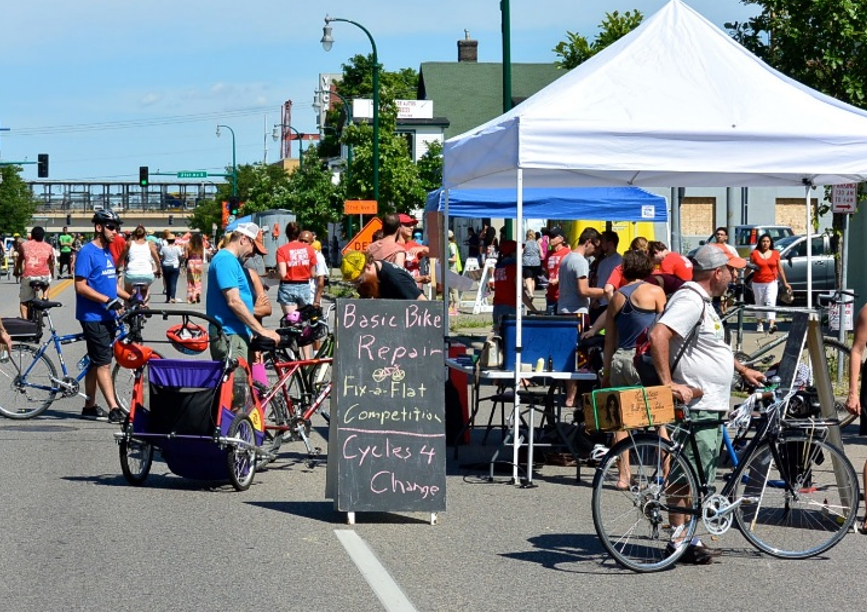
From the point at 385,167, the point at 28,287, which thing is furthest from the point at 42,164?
the point at 28,287

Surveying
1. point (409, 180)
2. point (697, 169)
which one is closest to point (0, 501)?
point (697, 169)

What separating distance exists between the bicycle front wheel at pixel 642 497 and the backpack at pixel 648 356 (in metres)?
0.60

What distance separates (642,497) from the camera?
7.53 meters

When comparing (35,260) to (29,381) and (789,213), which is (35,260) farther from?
(789,213)

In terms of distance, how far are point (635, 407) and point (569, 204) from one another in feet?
37.1

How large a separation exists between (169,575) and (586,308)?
27.5 feet

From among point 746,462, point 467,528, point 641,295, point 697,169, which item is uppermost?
point 697,169

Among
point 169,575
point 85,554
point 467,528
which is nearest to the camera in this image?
point 169,575

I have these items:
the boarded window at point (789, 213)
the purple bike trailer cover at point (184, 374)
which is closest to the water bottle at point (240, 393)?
the purple bike trailer cover at point (184, 374)

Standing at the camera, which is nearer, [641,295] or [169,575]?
[169,575]

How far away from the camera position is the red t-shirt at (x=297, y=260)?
19144 millimetres

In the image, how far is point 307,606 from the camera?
21.7 ft

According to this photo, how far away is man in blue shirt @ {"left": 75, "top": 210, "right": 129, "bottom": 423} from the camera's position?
13.3 m

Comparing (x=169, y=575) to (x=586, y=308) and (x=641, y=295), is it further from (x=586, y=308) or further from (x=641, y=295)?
(x=586, y=308)
